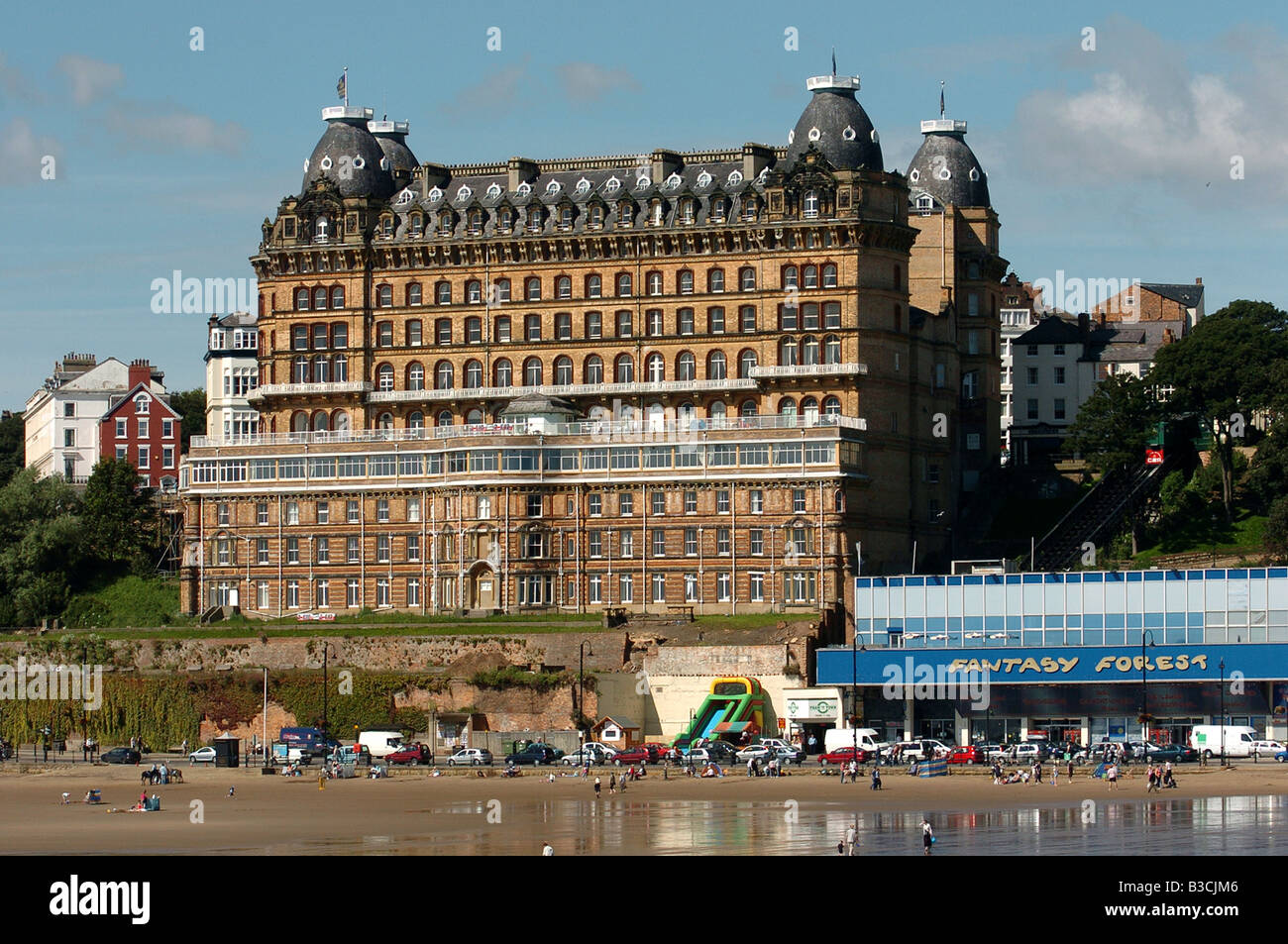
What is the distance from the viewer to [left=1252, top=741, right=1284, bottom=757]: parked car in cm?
11156

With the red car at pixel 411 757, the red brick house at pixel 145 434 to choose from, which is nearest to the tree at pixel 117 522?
the red brick house at pixel 145 434

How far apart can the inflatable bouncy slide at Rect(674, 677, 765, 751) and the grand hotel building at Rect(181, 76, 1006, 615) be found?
366 inches

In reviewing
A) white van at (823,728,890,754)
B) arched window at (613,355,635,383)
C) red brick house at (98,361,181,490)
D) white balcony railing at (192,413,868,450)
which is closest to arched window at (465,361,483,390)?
white balcony railing at (192,413,868,450)

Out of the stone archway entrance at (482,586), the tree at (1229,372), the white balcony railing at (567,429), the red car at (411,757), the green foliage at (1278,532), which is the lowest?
the red car at (411,757)

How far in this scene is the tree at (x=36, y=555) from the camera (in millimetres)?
149625

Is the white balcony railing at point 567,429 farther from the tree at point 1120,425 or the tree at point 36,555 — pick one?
the tree at point 1120,425

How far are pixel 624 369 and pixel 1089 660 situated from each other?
38826 mm

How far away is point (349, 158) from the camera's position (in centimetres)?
15300

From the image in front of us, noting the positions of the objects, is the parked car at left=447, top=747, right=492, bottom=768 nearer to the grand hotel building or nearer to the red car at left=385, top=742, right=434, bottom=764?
the red car at left=385, top=742, right=434, bottom=764

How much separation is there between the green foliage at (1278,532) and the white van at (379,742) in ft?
165

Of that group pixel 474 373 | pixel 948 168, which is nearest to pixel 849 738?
pixel 474 373

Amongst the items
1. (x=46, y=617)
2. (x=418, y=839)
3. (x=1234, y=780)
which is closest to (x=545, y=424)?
(x=46, y=617)

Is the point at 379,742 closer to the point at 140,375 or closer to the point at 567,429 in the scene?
the point at 567,429

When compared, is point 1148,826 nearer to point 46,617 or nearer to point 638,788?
point 638,788
